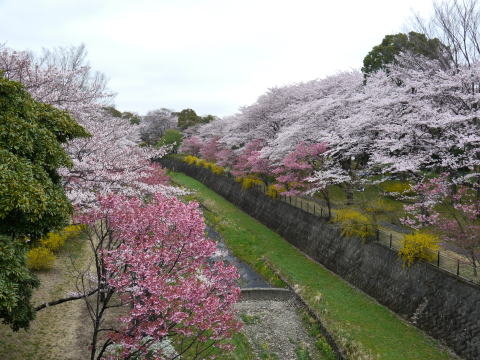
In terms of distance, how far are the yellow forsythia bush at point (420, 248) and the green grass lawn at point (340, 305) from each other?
8.73 ft

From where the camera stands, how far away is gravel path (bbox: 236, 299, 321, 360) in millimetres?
13781

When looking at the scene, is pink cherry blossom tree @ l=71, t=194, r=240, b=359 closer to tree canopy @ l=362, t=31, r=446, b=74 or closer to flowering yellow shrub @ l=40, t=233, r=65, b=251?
flowering yellow shrub @ l=40, t=233, r=65, b=251

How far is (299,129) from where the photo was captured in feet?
84.6

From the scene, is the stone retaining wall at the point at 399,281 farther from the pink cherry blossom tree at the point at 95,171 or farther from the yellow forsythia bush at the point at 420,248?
the pink cherry blossom tree at the point at 95,171

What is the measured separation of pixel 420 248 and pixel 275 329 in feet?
23.5

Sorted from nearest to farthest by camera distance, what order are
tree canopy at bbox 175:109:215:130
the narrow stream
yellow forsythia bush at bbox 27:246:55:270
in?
1. yellow forsythia bush at bbox 27:246:55:270
2. the narrow stream
3. tree canopy at bbox 175:109:215:130

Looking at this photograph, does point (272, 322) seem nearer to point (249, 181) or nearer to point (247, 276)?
point (247, 276)

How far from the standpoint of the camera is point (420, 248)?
15422mm

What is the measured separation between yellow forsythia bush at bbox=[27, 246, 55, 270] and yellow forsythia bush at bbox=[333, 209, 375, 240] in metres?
15.4

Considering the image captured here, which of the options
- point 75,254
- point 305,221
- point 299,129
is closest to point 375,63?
point 299,129

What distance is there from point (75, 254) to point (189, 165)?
133 feet

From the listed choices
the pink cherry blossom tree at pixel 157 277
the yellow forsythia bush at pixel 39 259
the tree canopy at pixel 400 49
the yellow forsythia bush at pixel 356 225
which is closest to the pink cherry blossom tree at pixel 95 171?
the pink cherry blossom tree at pixel 157 277

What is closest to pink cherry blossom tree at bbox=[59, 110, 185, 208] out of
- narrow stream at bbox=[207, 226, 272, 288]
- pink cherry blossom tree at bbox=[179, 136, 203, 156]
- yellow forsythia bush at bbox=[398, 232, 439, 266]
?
→ narrow stream at bbox=[207, 226, 272, 288]

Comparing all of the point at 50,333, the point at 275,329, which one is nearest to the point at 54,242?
the point at 50,333
